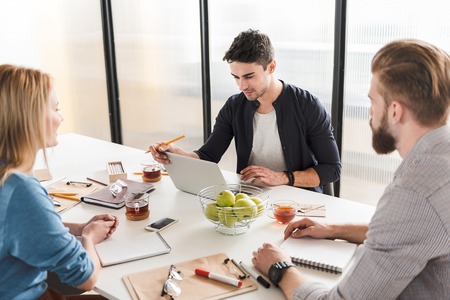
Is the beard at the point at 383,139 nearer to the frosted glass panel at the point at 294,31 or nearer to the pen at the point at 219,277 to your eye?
the pen at the point at 219,277

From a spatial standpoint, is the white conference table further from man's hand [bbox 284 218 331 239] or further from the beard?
the beard

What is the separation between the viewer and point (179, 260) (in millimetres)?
1498

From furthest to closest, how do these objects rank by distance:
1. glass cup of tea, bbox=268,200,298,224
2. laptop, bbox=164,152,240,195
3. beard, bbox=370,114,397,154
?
laptop, bbox=164,152,240,195, glass cup of tea, bbox=268,200,298,224, beard, bbox=370,114,397,154

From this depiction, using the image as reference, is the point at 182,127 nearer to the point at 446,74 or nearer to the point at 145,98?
the point at 145,98

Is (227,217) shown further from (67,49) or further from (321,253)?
(67,49)

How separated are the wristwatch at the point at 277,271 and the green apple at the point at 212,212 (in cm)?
34

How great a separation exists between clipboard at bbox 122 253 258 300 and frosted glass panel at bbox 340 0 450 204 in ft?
6.33

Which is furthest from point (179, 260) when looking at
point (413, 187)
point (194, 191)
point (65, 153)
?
point (65, 153)

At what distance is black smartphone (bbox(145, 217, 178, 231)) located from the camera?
67.8 inches

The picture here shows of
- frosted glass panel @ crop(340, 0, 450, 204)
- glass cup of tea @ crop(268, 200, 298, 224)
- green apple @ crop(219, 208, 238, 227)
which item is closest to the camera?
green apple @ crop(219, 208, 238, 227)

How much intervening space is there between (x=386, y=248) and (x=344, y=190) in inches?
91.6

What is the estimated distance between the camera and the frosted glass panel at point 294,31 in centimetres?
318

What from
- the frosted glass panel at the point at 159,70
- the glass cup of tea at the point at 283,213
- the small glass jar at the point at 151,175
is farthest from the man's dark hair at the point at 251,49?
the frosted glass panel at the point at 159,70

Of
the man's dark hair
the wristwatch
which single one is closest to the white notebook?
the wristwatch
